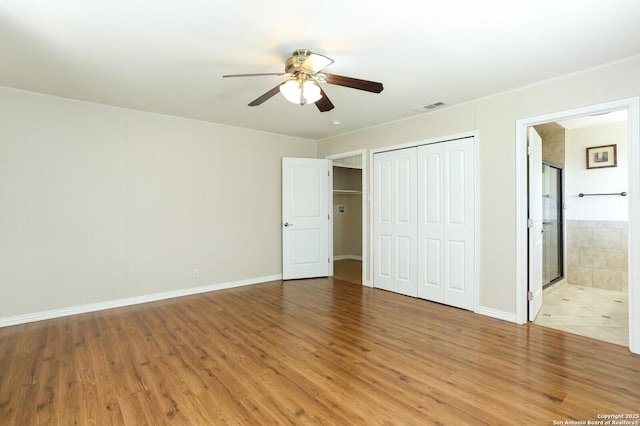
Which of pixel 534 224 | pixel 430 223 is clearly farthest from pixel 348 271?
pixel 534 224

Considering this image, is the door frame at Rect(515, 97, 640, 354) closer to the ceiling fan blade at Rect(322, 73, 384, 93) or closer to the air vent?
the air vent

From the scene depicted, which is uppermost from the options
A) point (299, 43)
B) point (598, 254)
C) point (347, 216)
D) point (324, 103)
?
point (299, 43)

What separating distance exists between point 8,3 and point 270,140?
3613mm

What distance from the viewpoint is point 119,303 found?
4.00 meters

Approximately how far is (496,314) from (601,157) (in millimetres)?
3282

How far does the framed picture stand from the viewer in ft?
15.4

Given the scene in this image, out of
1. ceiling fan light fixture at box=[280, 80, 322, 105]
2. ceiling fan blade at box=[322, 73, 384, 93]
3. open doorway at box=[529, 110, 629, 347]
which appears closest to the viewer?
ceiling fan blade at box=[322, 73, 384, 93]

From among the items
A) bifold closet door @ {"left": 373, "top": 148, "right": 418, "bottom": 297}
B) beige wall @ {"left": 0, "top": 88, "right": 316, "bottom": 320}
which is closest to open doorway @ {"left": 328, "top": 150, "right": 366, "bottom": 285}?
beige wall @ {"left": 0, "top": 88, "right": 316, "bottom": 320}

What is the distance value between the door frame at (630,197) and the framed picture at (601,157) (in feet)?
8.23

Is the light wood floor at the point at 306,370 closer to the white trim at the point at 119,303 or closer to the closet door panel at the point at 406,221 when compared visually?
the white trim at the point at 119,303

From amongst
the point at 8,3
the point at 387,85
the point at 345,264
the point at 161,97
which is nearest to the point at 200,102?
the point at 161,97

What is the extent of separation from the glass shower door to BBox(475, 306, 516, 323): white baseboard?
1.63 m

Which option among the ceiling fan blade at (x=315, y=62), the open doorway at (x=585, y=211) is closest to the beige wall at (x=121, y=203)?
the ceiling fan blade at (x=315, y=62)

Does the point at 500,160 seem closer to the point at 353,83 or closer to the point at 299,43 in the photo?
the point at 353,83
